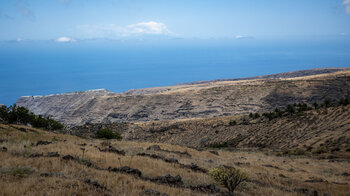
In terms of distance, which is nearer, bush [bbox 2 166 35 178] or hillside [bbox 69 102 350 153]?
bush [bbox 2 166 35 178]

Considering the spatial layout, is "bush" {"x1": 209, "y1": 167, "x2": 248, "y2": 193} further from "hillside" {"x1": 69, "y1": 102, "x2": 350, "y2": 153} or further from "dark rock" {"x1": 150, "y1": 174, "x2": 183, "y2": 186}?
"hillside" {"x1": 69, "y1": 102, "x2": 350, "y2": 153}

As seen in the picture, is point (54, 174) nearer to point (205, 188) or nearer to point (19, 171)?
point (19, 171)

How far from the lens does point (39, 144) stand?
38.7 feet

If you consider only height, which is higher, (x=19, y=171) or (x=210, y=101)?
(x=19, y=171)

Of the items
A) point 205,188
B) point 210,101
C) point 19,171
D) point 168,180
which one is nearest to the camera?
point 19,171

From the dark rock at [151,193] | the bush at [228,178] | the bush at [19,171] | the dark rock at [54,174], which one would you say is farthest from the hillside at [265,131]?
the bush at [19,171]

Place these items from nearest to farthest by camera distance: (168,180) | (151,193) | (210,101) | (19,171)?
(151,193), (19,171), (168,180), (210,101)

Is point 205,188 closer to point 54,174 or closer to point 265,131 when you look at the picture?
point 54,174

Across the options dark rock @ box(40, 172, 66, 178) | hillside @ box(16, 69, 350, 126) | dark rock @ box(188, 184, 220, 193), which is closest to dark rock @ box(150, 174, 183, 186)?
dark rock @ box(188, 184, 220, 193)

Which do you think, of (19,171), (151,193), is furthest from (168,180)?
(19,171)

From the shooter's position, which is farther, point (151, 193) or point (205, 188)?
point (205, 188)

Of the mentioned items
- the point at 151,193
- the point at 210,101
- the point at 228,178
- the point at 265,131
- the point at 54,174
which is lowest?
the point at 210,101

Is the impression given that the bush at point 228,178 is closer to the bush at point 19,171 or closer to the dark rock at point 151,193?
the dark rock at point 151,193

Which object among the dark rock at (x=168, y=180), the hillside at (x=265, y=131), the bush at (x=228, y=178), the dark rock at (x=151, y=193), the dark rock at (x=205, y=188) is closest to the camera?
the dark rock at (x=151, y=193)
